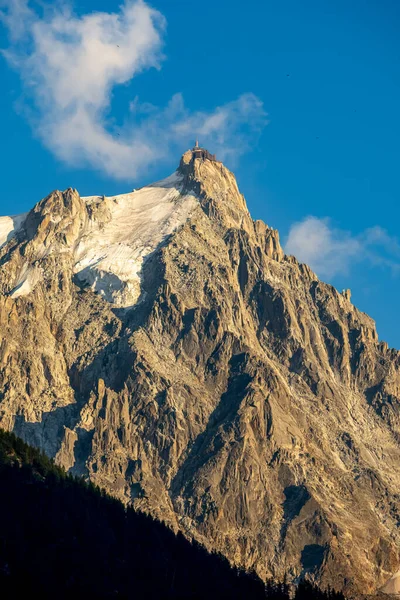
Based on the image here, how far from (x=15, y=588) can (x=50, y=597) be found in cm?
664

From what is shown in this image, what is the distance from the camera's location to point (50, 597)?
19888cm

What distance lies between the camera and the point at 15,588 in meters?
194
